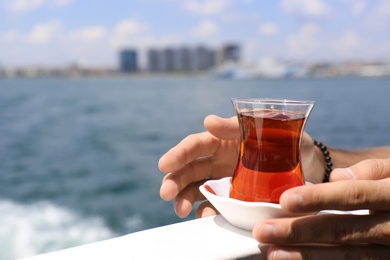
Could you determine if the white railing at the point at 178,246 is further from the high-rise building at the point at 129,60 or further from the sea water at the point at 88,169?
the high-rise building at the point at 129,60

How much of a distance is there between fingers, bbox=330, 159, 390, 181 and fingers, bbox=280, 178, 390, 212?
12 centimetres

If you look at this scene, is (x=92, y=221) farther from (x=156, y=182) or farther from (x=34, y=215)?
(x=156, y=182)

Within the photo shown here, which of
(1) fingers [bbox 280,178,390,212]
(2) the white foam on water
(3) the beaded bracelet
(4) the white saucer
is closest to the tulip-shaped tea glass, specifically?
(4) the white saucer

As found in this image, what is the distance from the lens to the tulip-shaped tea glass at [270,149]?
0.85m

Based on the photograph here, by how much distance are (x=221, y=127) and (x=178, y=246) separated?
1.37 feet

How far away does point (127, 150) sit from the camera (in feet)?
36.2

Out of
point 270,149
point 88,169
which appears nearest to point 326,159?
point 270,149

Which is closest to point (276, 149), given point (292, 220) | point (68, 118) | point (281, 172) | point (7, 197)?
point (281, 172)

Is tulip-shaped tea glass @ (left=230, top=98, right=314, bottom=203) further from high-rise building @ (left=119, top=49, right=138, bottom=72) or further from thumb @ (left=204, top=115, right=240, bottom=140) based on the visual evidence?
high-rise building @ (left=119, top=49, right=138, bottom=72)

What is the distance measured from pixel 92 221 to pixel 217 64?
59.8m

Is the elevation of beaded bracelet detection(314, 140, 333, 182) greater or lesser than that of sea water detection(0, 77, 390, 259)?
greater

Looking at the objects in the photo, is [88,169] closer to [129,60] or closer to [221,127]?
[221,127]

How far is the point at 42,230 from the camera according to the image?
5371 mm

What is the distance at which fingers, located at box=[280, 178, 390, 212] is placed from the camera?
659mm
